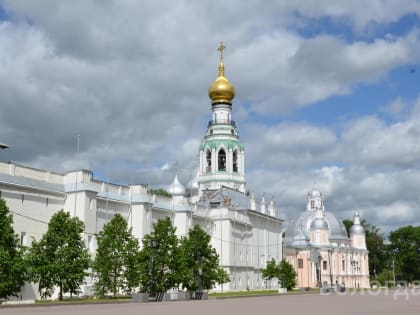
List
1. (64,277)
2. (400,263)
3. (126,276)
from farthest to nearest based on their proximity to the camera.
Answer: (400,263) < (126,276) < (64,277)

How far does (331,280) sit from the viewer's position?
368 feet

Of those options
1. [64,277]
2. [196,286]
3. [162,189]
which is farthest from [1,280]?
[162,189]

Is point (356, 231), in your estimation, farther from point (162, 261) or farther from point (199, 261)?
point (162, 261)

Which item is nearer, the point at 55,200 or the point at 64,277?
the point at 64,277

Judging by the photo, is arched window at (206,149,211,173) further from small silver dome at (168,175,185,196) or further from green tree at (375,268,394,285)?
green tree at (375,268,394,285)

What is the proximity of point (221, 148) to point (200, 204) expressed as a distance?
1585cm

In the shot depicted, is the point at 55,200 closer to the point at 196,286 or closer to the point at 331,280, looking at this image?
the point at 196,286

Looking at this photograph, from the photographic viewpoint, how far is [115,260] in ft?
145

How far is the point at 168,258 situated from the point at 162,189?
55.0 meters

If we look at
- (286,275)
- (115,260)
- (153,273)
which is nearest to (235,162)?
(286,275)

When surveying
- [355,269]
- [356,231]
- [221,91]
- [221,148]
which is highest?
[221,91]

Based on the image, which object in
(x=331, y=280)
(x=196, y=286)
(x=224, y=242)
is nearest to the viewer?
(x=196, y=286)

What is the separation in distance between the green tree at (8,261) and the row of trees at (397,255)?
111 m

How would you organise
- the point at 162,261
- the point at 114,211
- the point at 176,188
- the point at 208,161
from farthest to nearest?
the point at 208,161, the point at 176,188, the point at 114,211, the point at 162,261
